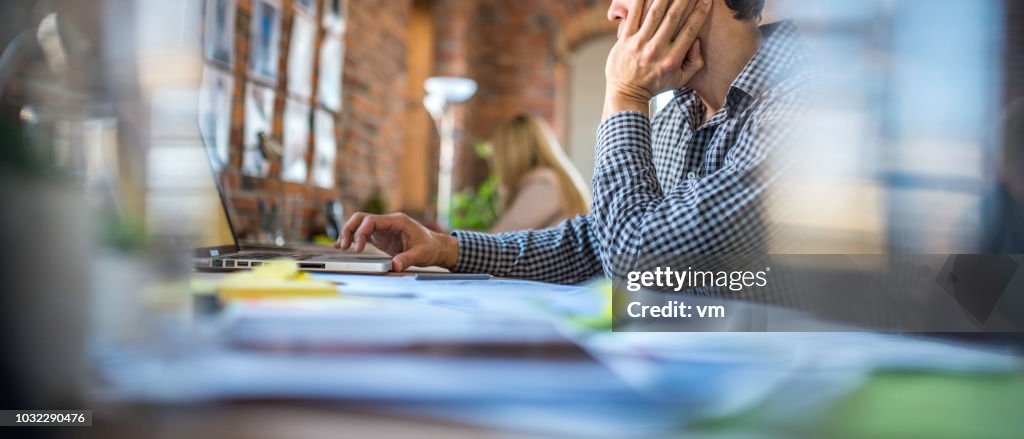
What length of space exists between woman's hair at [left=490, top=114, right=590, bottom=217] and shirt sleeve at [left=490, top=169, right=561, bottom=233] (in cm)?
9

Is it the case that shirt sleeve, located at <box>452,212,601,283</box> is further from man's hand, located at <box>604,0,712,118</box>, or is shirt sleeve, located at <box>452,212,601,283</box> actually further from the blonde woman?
the blonde woman

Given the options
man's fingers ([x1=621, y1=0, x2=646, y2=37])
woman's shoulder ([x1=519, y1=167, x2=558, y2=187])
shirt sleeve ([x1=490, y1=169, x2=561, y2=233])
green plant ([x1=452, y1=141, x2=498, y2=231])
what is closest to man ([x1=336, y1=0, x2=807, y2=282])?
man's fingers ([x1=621, y1=0, x2=646, y2=37])

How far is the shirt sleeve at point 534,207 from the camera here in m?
2.85

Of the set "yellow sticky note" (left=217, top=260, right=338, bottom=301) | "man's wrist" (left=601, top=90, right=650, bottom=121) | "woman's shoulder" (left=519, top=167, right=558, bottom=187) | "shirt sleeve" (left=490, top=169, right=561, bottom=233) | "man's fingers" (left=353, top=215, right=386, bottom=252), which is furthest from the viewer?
"woman's shoulder" (left=519, top=167, right=558, bottom=187)

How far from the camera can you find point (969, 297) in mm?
437

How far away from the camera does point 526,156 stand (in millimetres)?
3131

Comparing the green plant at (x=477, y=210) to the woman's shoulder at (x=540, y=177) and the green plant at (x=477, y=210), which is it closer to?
the green plant at (x=477, y=210)

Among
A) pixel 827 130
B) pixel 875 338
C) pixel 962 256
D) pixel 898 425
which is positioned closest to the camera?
pixel 898 425

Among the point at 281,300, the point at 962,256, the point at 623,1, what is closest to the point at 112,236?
the point at 281,300

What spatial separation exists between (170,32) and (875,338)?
0.33 metres

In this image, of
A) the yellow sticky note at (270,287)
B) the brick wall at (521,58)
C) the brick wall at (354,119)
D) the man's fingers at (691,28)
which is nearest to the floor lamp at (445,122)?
the brick wall at (354,119)

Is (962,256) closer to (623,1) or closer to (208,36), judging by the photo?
(623,1)

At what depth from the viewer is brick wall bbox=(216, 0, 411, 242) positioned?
7.91 feet

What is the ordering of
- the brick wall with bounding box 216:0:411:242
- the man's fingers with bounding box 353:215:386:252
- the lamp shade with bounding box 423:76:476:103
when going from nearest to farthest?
the man's fingers with bounding box 353:215:386:252, the brick wall with bounding box 216:0:411:242, the lamp shade with bounding box 423:76:476:103
